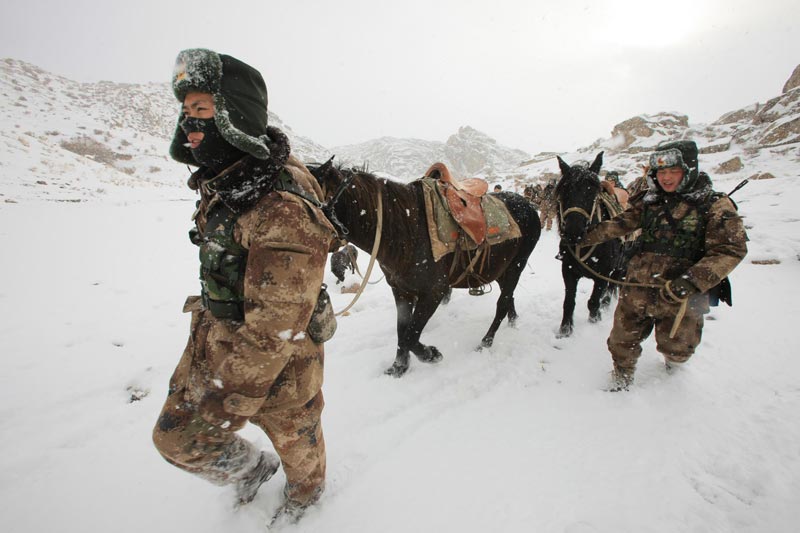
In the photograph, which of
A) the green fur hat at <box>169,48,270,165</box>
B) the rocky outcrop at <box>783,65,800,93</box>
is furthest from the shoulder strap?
the rocky outcrop at <box>783,65,800,93</box>

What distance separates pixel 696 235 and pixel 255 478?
348cm

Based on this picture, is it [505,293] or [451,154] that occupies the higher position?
[451,154]

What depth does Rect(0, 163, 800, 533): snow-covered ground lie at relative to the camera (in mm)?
1762

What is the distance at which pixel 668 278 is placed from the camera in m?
2.45

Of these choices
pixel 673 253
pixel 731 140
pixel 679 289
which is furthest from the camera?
pixel 731 140

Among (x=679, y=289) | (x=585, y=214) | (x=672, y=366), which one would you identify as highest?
(x=585, y=214)

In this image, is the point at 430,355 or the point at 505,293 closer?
the point at 430,355

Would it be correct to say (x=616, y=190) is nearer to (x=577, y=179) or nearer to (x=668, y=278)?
(x=577, y=179)

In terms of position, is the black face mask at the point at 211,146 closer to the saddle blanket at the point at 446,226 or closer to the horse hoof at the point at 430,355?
the saddle blanket at the point at 446,226

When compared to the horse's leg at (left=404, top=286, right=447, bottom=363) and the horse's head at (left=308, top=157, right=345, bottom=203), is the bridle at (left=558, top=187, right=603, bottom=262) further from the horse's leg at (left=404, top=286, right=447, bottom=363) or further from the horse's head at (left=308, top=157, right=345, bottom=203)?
the horse's head at (left=308, top=157, right=345, bottom=203)

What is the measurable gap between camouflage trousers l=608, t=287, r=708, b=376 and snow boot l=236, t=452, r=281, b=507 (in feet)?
9.57

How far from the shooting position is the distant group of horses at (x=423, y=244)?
231 centimetres

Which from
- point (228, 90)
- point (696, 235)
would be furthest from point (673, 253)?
point (228, 90)

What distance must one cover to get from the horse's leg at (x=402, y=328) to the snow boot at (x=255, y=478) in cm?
138
